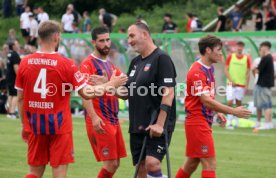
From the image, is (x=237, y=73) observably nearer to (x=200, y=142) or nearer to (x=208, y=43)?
(x=208, y=43)

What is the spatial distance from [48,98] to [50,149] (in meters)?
0.63

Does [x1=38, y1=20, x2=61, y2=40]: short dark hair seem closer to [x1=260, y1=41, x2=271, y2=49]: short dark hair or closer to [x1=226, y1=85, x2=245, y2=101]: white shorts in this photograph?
[x1=260, y1=41, x2=271, y2=49]: short dark hair

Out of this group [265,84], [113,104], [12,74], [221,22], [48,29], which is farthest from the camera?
[221,22]

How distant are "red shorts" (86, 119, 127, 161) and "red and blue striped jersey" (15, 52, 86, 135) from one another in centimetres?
133

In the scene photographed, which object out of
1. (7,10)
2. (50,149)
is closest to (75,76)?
(50,149)

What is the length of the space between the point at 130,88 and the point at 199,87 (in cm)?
96

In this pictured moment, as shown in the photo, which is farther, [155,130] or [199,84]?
[199,84]

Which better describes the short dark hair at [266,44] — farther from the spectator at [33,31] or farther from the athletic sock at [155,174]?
the spectator at [33,31]

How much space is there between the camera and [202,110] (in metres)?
10.5

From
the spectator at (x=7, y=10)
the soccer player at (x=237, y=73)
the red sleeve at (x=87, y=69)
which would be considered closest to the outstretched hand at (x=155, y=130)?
the red sleeve at (x=87, y=69)

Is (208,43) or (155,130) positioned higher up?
(208,43)

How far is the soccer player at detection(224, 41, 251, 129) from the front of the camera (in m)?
21.9

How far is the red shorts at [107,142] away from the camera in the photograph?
10.6 metres

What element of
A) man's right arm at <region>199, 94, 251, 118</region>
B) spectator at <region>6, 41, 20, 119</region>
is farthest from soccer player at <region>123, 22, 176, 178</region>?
spectator at <region>6, 41, 20, 119</region>
